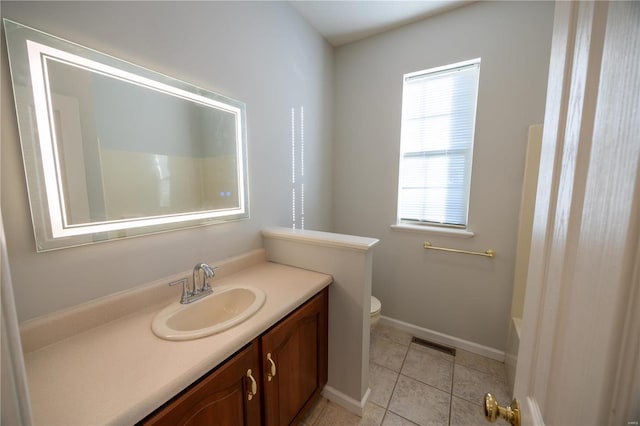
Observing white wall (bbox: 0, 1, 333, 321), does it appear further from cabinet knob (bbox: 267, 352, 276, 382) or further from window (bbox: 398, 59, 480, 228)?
window (bbox: 398, 59, 480, 228)

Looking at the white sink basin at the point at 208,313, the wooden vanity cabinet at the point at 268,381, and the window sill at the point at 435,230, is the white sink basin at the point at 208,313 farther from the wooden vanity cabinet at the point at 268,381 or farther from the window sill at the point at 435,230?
the window sill at the point at 435,230

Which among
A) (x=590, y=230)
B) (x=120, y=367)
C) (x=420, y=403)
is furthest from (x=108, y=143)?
(x=420, y=403)

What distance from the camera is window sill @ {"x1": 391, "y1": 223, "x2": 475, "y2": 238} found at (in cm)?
186

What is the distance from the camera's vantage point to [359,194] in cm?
232

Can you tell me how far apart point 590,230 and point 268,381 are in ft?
3.78

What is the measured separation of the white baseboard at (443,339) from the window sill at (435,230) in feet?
2.95

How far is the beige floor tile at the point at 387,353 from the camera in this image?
1805 mm

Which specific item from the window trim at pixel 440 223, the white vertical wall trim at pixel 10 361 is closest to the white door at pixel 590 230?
the white vertical wall trim at pixel 10 361

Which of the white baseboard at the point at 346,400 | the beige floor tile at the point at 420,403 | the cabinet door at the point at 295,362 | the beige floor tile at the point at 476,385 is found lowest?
the beige floor tile at the point at 420,403

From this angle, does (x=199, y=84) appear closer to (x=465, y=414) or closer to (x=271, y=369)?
(x=271, y=369)

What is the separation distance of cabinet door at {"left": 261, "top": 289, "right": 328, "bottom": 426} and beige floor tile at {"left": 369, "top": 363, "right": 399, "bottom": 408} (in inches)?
14.8

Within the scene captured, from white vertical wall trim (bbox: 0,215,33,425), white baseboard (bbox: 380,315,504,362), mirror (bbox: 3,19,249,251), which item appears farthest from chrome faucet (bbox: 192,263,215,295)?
white baseboard (bbox: 380,315,504,362)

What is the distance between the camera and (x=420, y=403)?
1.47 metres

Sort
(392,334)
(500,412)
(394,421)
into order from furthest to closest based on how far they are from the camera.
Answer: (392,334)
(394,421)
(500,412)
